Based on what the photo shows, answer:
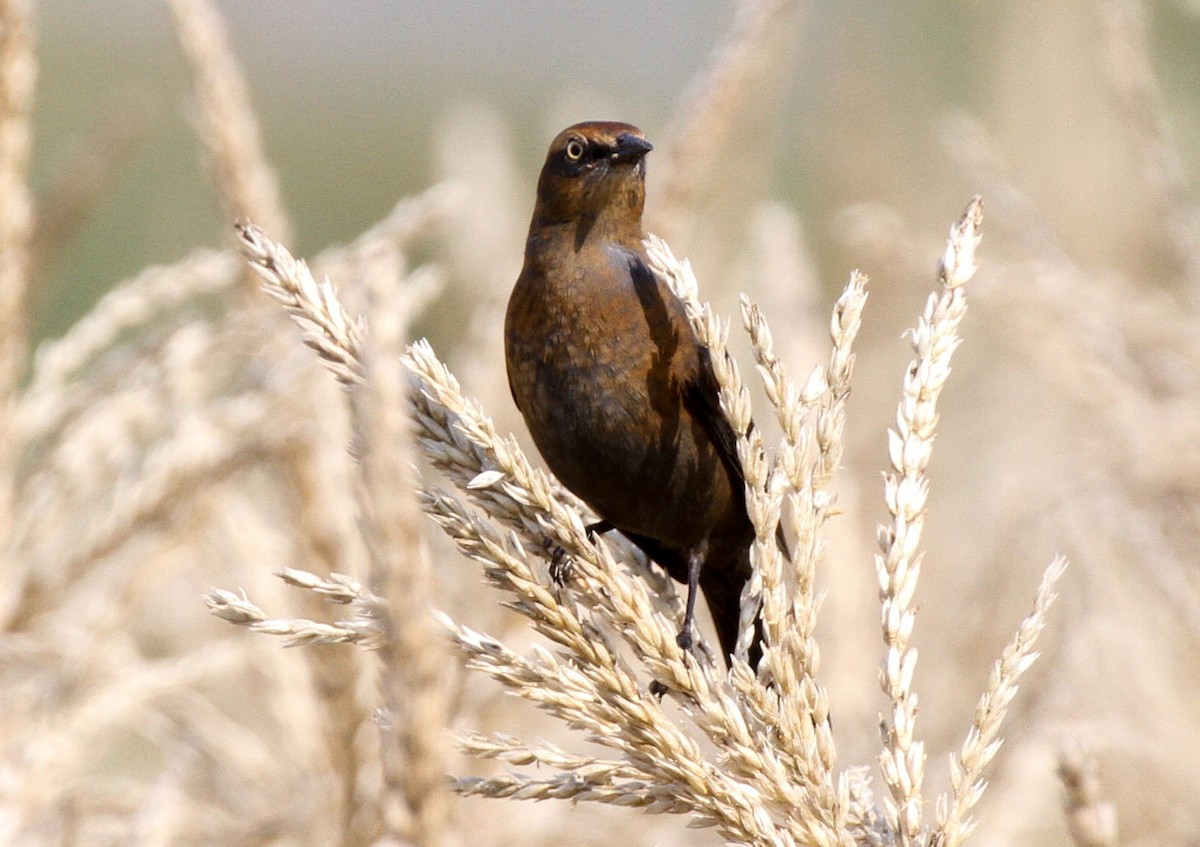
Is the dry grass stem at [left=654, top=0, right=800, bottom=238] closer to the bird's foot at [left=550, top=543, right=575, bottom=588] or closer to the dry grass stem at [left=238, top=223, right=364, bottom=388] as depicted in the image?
the bird's foot at [left=550, top=543, right=575, bottom=588]

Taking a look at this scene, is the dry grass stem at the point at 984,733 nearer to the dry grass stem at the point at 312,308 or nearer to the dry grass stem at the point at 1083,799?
the dry grass stem at the point at 1083,799

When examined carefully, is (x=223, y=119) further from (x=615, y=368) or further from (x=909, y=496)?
(x=909, y=496)

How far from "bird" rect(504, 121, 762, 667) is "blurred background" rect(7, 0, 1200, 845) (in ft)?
0.87

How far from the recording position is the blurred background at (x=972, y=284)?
358 centimetres

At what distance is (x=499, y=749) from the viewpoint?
1.95 meters

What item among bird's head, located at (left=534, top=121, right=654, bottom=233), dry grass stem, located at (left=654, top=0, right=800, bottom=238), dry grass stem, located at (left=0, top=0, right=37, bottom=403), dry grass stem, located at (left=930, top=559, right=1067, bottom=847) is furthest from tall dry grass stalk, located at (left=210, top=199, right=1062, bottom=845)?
dry grass stem, located at (left=654, top=0, right=800, bottom=238)

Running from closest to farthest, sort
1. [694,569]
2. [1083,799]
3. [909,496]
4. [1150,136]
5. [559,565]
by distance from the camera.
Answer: [1083,799]
[909,496]
[559,565]
[694,569]
[1150,136]

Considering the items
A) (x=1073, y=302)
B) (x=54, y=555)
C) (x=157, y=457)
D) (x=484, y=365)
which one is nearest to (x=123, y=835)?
(x=54, y=555)

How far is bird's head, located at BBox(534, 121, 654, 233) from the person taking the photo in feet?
11.1

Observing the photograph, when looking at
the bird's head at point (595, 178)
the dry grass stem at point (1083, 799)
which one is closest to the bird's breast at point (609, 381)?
the bird's head at point (595, 178)

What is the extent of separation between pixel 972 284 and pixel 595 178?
1.01 meters

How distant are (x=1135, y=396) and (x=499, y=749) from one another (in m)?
2.30

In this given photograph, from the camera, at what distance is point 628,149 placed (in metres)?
3.45

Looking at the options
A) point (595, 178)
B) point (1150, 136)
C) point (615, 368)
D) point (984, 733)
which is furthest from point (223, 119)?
point (1150, 136)
